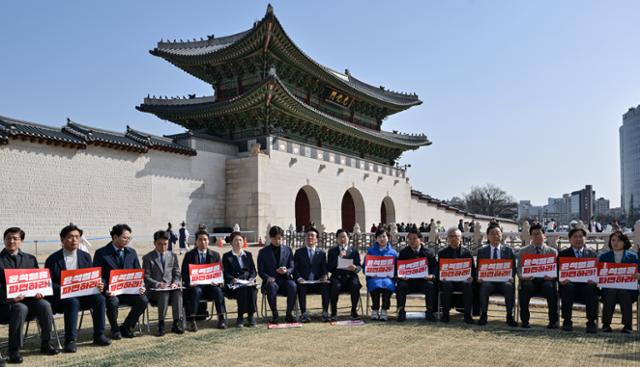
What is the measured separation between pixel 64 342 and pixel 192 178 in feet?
53.8

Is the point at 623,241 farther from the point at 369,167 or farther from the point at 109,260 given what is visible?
the point at 369,167

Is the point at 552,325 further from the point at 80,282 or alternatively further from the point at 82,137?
the point at 82,137

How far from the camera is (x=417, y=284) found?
7.38 metres

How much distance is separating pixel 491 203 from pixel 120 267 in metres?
73.5

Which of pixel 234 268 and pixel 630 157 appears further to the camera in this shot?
pixel 630 157

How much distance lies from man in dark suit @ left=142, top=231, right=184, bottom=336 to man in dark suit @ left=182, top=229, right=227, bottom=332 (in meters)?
0.15

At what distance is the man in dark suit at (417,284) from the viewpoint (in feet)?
23.5

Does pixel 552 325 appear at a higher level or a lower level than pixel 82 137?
lower

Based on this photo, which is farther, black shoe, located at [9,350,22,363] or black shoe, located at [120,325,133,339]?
black shoe, located at [120,325,133,339]

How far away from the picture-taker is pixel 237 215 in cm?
2281

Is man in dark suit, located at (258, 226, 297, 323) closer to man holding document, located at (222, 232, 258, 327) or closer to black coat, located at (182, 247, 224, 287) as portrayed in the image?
man holding document, located at (222, 232, 258, 327)

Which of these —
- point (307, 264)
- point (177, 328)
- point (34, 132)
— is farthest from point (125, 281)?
point (34, 132)

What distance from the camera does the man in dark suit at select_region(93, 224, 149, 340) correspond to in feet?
19.5


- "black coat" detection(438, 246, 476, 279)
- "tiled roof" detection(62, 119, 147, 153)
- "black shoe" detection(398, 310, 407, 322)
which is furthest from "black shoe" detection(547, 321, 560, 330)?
"tiled roof" detection(62, 119, 147, 153)
